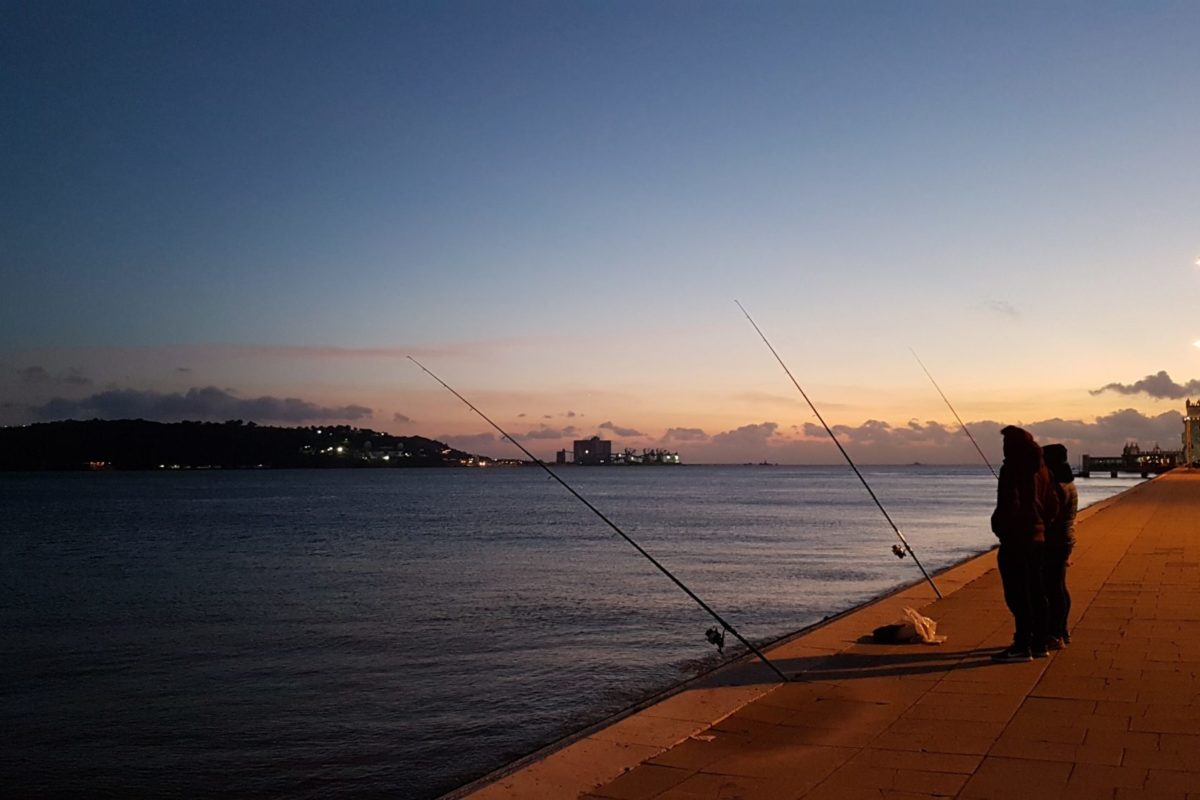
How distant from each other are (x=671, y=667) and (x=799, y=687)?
4902 mm

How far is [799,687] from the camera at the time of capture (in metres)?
6.41

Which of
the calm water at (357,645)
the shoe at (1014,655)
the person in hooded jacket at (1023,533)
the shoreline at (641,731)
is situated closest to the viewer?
the shoreline at (641,731)

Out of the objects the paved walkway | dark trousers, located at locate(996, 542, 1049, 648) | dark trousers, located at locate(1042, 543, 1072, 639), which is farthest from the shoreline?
dark trousers, located at locate(1042, 543, 1072, 639)

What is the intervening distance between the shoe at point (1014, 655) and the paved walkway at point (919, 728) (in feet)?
0.27

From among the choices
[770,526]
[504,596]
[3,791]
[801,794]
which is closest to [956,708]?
[801,794]

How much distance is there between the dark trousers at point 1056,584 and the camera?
7.44 meters

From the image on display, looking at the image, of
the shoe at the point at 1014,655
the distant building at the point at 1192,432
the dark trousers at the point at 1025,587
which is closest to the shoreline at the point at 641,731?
the shoe at the point at 1014,655

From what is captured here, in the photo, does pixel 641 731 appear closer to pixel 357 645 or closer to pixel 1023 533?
pixel 1023 533

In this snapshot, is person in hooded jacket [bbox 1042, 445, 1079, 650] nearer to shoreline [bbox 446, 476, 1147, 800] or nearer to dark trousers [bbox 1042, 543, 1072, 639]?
dark trousers [bbox 1042, 543, 1072, 639]

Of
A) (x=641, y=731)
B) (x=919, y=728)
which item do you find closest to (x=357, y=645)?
(x=641, y=731)

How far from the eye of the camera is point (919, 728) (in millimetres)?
5367

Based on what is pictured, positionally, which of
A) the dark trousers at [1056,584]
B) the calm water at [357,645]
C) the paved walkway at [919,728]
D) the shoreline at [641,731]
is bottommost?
the calm water at [357,645]

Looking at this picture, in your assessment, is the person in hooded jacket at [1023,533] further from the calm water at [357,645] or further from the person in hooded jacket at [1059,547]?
the calm water at [357,645]

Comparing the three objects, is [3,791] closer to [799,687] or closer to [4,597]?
[799,687]
